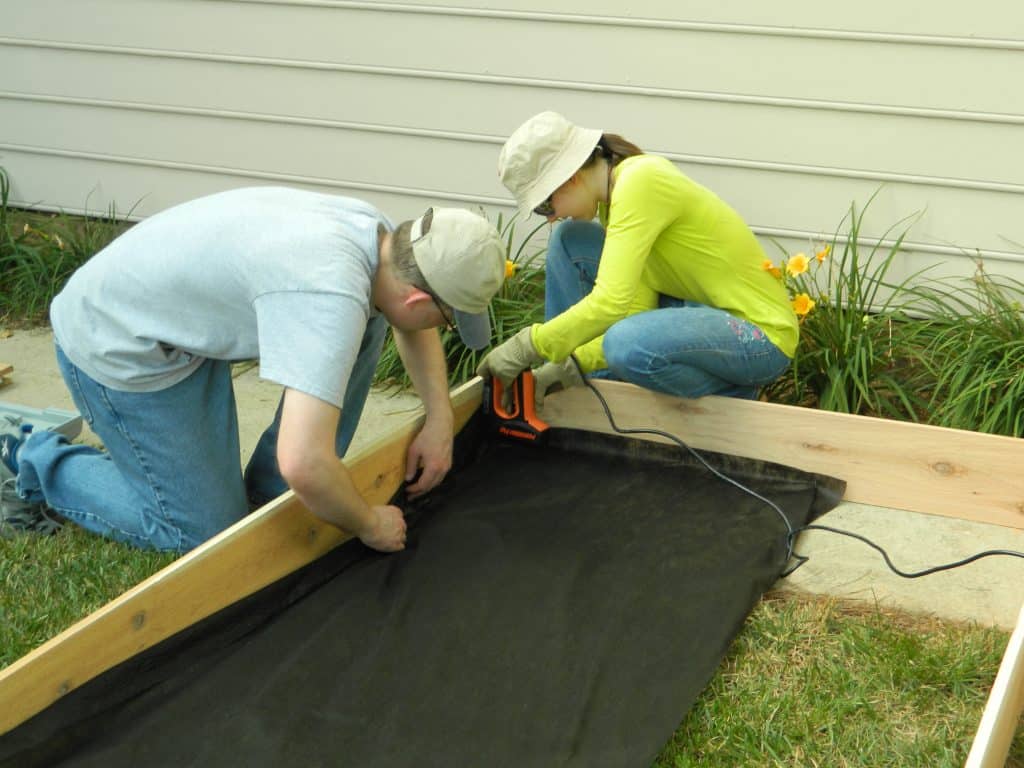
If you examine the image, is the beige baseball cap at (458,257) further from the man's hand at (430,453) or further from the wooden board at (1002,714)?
the wooden board at (1002,714)

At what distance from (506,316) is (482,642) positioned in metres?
1.83

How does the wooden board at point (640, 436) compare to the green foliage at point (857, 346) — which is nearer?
the wooden board at point (640, 436)

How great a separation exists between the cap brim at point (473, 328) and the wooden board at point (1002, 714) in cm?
144

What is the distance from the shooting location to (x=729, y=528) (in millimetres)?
3182

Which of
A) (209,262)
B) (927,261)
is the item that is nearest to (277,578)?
(209,262)

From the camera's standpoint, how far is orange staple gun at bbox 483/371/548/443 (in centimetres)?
356

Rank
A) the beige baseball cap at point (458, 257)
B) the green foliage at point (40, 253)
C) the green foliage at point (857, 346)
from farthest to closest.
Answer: the green foliage at point (40, 253) < the green foliage at point (857, 346) < the beige baseball cap at point (458, 257)

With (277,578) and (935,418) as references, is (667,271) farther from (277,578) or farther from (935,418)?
(277,578)

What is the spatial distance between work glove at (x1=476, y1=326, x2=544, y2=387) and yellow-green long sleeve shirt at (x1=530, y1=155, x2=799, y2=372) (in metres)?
0.05

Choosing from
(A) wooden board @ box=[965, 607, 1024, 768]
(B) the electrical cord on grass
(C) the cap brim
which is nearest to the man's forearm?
(C) the cap brim

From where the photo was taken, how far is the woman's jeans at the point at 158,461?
2996mm

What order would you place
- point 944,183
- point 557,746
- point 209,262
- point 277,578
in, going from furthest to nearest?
1. point 944,183
2. point 277,578
3. point 209,262
4. point 557,746

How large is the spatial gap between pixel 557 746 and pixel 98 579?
4.44 feet

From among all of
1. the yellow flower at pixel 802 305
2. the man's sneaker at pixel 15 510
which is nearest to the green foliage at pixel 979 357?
the yellow flower at pixel 802 305
